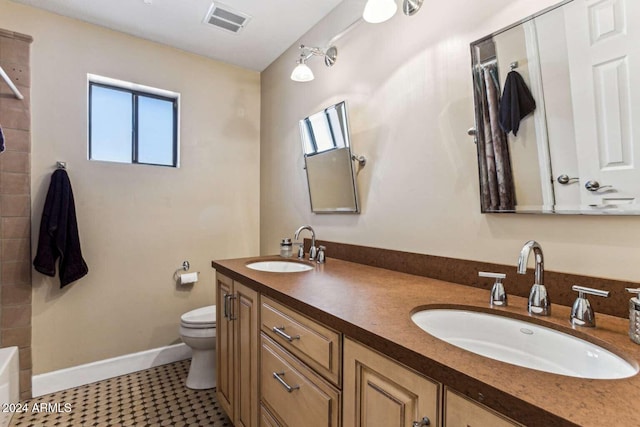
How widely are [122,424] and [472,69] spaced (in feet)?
8.13

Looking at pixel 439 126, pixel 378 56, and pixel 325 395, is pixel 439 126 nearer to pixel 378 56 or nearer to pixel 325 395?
pixel 378 56

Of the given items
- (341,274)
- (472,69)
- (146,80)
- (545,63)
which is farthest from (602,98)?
(146,80)

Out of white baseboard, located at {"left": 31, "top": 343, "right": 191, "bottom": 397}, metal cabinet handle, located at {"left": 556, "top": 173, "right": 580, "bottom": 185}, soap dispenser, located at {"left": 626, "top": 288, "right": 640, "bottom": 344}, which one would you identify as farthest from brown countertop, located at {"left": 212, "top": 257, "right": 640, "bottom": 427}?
white baseboard, located at {"left": 31, "top": 343, "right": 191, "bottom": 397}

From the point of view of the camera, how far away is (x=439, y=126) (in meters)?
1.34

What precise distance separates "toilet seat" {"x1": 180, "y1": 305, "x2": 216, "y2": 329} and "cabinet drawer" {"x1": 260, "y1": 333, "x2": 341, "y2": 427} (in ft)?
2.92

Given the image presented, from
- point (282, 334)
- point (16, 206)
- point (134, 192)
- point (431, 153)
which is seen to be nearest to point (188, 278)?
point (134, 192)

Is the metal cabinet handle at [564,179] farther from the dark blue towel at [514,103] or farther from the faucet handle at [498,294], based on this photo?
the faucet handle at [498,294]

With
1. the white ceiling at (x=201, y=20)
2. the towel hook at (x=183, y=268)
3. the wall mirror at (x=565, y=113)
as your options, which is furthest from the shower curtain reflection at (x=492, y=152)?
the towel hook at (x=183, y=268)

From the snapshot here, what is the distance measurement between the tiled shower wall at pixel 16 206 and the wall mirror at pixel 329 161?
5.84 ft

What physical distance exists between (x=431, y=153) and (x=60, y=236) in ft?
7.46

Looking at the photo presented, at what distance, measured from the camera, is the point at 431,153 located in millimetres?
1380

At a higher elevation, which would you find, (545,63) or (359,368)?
(545,63)

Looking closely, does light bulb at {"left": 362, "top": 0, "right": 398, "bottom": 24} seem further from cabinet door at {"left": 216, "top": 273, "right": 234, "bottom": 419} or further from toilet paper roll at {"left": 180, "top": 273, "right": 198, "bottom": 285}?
toilet paper roll at {"left": 180, "top": 273, "right": 198, "bottom": 285}

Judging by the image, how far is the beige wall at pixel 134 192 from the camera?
1990 millimetres
